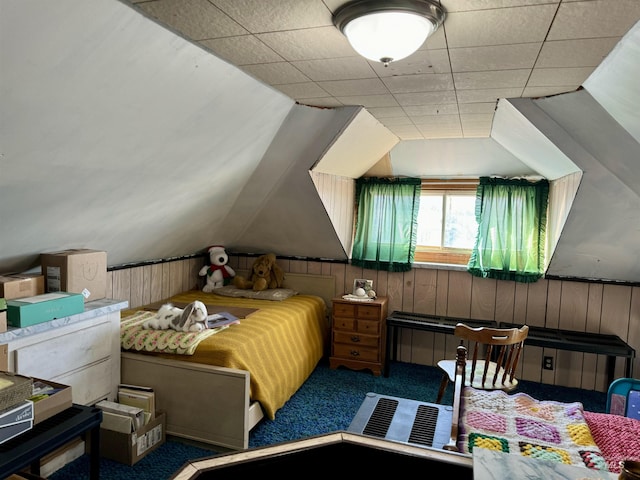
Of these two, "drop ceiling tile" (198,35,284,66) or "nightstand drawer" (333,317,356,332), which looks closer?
"drop ceiling tile" (198,35,284,66)

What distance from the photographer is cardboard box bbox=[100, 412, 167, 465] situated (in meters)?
2.44

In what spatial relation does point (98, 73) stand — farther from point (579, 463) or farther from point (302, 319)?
point (302, 319)

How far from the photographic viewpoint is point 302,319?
3799 millimetres

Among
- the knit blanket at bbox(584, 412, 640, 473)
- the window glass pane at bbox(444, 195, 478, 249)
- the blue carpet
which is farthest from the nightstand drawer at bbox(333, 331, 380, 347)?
the knit blanket at bbox(584, 412, 640, 473)

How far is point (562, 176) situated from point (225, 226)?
9.58 feet

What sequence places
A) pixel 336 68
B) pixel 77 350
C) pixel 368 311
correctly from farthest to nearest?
1. pixel 368 311
2. pixel 77 350
3. pixel 336 68

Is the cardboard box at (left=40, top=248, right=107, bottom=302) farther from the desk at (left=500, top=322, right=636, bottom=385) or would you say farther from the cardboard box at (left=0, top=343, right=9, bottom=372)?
the desk at (left=500, top=322, right=636, bottom=385)

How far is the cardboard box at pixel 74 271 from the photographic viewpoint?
2557 millimetres

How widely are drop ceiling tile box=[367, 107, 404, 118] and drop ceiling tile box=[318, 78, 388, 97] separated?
354 mm

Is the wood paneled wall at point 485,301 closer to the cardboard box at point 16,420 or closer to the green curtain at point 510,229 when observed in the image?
the green curtain at point 510,229

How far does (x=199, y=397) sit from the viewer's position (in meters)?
2.67

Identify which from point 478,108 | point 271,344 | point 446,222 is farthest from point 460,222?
point 271,344

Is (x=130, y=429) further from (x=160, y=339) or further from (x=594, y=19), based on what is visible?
(x=594, y=19)

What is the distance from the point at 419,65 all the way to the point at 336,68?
1.30ft
